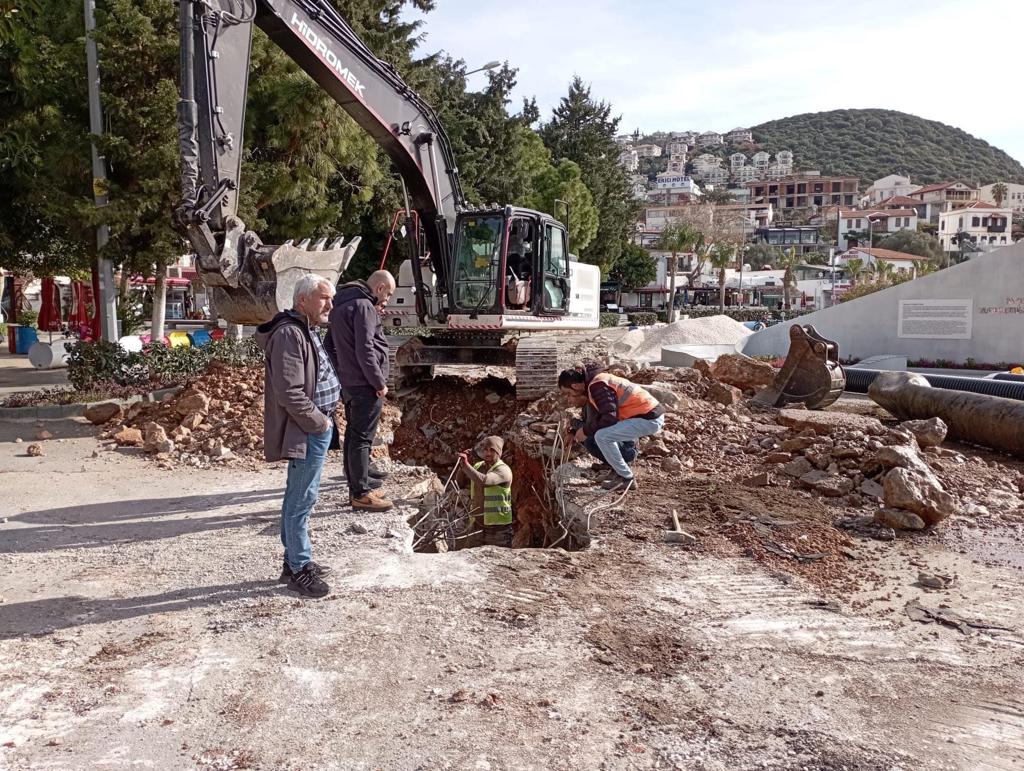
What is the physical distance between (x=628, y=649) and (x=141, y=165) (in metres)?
10.8

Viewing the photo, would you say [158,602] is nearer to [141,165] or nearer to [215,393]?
[215,393]

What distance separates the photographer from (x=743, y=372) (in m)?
12.3

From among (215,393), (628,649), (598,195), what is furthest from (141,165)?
(598,195)

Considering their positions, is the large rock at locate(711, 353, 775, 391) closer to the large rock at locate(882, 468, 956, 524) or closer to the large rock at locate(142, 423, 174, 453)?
the large rock at locate(882, 468, 956, 524)

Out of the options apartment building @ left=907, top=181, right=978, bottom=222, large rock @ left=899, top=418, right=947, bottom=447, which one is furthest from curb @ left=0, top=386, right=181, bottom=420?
apartment building @ left=907, top=181, right=978, bottom=222

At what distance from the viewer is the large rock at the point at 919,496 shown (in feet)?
20.5

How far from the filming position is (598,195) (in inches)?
1738

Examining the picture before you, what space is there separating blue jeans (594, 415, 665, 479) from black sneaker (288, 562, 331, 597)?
3048mm

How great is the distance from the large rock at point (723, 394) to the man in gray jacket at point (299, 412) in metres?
7.18

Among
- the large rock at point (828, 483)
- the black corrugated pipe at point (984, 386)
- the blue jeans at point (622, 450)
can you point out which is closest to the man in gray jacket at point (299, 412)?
the blue jeans at point (622, 450)

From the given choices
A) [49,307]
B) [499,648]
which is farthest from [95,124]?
[499,648]

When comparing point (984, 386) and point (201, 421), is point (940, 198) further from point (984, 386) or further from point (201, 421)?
point (201, 421)

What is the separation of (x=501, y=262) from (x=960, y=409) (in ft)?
20.0

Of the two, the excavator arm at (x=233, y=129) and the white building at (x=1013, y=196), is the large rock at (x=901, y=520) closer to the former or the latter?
the excavator arm at (x=233, y=129)
